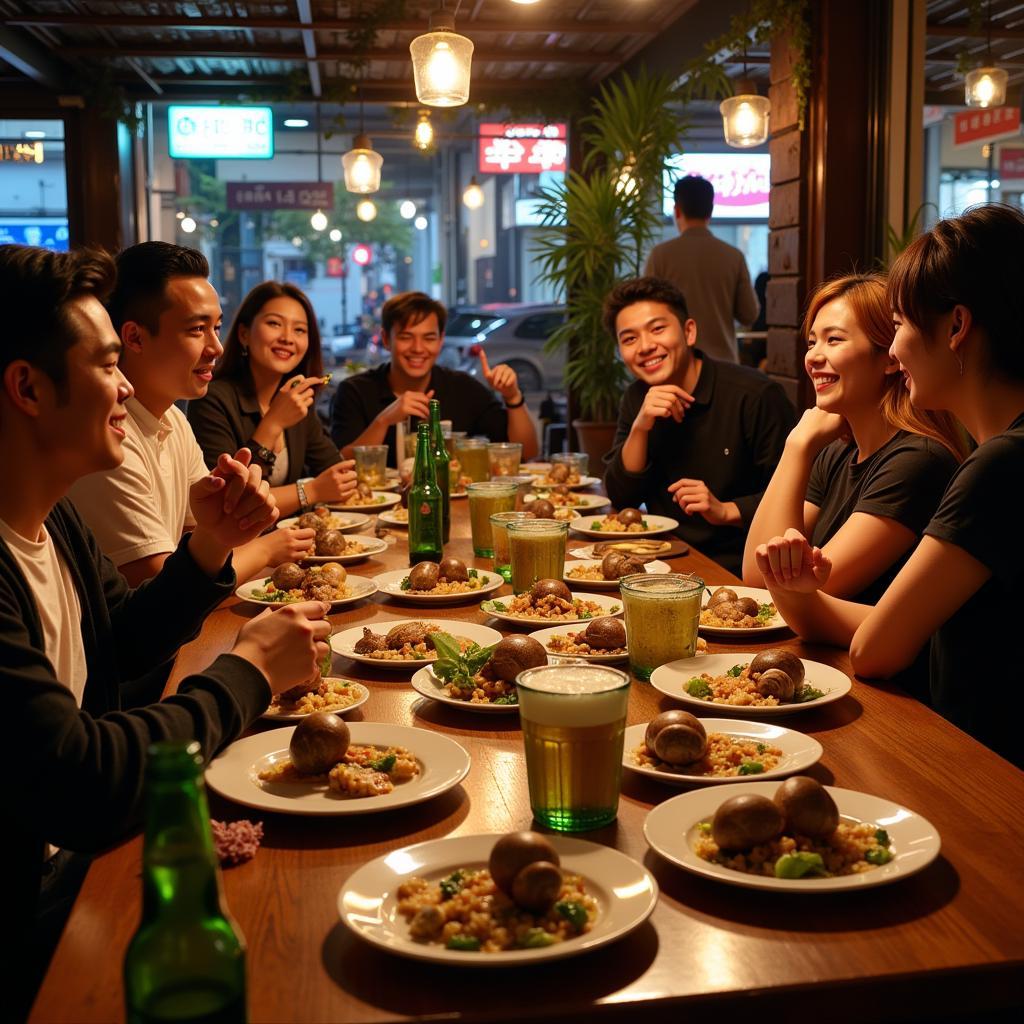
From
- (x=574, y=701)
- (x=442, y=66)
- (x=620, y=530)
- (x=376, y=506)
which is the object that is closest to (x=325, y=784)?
(x=574, y=701)

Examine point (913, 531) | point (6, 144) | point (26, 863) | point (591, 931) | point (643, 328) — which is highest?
point (6, 144)

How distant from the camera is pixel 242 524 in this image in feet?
6.27

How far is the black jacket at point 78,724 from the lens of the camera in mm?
1202

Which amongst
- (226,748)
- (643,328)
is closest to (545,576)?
(226,748)

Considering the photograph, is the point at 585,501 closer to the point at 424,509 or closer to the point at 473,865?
the point at 424,509

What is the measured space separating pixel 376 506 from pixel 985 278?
2047mm

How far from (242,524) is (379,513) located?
1.51m

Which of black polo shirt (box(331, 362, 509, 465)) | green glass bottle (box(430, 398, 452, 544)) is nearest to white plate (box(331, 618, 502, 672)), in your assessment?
green glass bottle (box(430, 398, 452, 544))

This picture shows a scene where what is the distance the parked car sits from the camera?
12.1 m

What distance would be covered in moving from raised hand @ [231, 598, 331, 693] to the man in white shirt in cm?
93

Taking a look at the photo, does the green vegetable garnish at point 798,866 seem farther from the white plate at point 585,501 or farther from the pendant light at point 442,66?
the pendant light at point 442,66

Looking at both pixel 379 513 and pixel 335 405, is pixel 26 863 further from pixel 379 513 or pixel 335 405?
pixel 335 405

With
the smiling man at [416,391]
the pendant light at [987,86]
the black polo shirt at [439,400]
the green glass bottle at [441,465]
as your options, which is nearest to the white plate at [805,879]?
the green glass bottle at [441,465]

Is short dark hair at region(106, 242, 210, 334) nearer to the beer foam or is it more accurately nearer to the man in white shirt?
the man in white shirt
